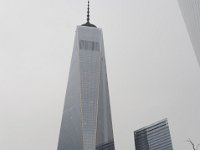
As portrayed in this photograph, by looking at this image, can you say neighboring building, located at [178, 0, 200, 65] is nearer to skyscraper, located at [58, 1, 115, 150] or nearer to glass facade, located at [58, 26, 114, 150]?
glass facade, located at [58, 26, 114, 150]

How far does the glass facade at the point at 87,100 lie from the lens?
6304 inches

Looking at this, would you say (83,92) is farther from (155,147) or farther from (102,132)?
(155,147)

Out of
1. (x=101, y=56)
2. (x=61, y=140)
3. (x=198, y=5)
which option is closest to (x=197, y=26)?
(x=198, y=5)

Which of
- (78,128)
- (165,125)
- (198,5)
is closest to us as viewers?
(198,5)

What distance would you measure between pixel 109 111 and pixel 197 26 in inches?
4174

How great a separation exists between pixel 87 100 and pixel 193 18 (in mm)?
88219

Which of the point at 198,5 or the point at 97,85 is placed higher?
the point at 97,85

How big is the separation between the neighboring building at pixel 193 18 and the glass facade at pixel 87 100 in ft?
275


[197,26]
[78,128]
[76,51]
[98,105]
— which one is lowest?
[197,26]

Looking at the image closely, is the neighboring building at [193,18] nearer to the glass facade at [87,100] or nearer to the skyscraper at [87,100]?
the glass facade at [87,100]

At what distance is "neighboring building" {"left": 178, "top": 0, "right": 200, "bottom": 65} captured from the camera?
80.1 m

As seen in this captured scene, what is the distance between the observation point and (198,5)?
7944cm

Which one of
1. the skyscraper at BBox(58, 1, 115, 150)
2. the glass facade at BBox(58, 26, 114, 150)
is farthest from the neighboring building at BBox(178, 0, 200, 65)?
the skyscraper at BBox(58, 1, 115, 150)

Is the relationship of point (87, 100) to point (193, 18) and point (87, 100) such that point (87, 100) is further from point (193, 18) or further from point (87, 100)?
point (193, 18)
